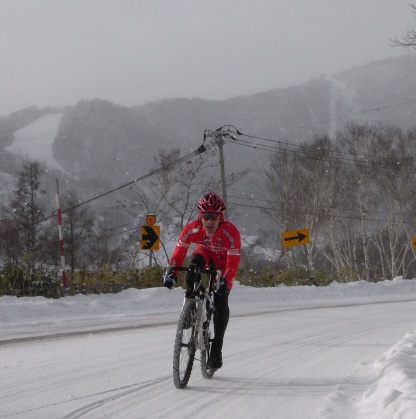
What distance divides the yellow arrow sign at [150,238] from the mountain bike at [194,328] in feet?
48.6

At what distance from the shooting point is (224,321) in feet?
18.9

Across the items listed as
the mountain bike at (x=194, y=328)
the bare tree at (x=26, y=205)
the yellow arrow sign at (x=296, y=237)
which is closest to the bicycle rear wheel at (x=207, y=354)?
the mountain bike at (x=194, y=328)

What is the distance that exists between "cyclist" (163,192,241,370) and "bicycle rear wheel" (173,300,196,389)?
187 mm

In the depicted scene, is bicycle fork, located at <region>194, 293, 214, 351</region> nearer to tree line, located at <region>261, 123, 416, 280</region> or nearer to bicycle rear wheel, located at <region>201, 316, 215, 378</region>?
bicycle rear wheel, located at <region>201, 316, 215, 378</region>

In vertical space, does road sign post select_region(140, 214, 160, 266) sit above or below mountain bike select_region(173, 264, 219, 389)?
above

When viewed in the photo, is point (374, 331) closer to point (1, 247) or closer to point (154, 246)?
point (154, 246)

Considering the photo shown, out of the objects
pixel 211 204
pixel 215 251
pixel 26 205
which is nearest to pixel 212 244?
pixel 215 251

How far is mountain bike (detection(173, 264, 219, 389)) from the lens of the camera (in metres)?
5.26

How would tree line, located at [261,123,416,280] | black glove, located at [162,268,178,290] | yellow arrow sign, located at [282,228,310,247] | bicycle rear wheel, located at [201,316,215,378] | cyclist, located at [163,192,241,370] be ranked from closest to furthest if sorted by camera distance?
black glove, located at [162,268,178,290] < cyclist, located at [163,192,241,370] < bicycle rear wheel, located at [201,316,215,378] < yellow arrow sign, located at [282,228,310,247] < tree line, located at [261,123,416,280]

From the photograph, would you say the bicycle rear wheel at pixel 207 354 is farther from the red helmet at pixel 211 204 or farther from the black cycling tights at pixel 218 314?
the red helmet at pixel 211 204

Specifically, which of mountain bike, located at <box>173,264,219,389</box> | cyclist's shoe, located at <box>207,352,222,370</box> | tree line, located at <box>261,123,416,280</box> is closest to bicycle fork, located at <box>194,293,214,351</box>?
mountain bike, located at <box>173,264,219,389</box>

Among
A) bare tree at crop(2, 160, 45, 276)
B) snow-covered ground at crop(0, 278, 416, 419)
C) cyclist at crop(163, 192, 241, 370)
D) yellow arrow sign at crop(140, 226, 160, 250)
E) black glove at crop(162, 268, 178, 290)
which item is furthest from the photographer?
bare tree at crop(2, 160, 45, 276)

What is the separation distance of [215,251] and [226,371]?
1265mm

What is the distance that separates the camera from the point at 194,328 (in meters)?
5.49
